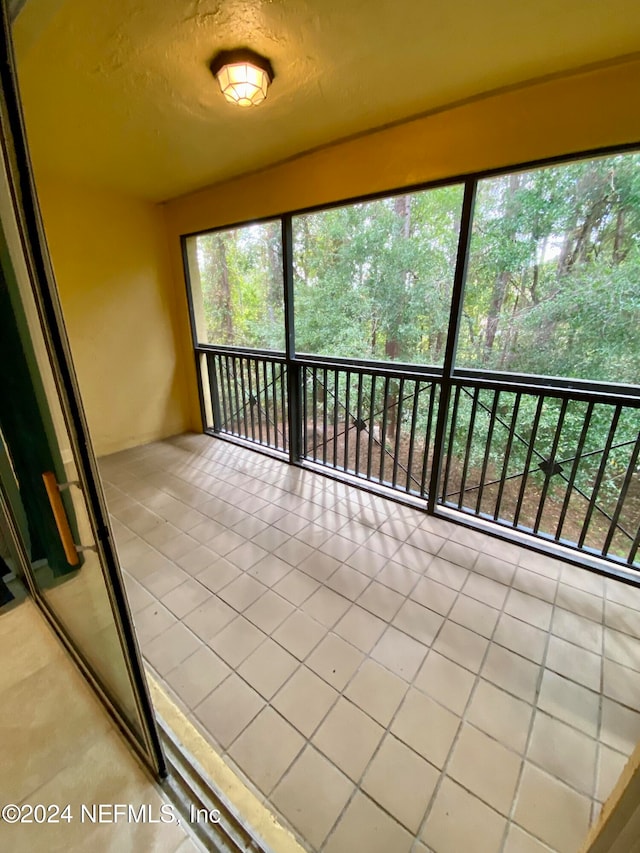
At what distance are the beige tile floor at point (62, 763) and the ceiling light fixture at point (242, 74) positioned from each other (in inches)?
98.3

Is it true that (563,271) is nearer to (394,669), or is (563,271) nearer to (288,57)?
(288,57)

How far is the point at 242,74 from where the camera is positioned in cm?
145

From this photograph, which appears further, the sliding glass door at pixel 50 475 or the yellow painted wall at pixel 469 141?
the yellow painted wall at pixel 469 141

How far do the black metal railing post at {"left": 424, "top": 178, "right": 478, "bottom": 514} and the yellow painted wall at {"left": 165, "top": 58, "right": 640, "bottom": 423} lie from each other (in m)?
0.17

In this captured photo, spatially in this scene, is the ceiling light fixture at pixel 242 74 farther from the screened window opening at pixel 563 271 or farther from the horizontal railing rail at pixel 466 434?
the screened window opening at pixel 563 271

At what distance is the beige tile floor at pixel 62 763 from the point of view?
93 cm

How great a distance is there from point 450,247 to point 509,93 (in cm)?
327

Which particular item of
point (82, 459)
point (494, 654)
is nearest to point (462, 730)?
point (494, 654)

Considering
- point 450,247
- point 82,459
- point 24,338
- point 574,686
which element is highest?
point 450,247

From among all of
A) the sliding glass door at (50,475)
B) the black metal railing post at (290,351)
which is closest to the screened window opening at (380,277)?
the black metal railing post at (290,351)

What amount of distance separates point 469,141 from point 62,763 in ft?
10.0

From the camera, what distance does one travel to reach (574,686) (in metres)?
1.35

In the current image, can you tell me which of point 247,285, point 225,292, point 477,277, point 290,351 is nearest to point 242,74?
point 290,351

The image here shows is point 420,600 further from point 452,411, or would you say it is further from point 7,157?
point 7,157
